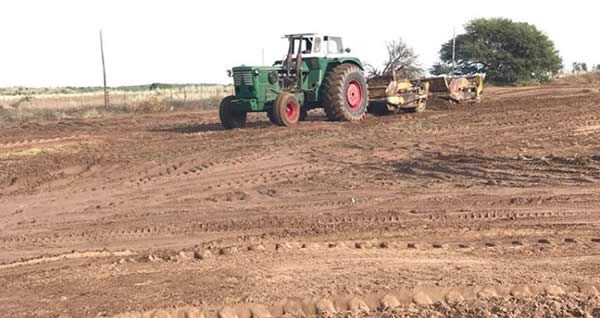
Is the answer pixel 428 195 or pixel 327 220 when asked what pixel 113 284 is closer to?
pixel 327 220

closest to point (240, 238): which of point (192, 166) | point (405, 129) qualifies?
point (192, 166)

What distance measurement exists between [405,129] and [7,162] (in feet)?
27.6

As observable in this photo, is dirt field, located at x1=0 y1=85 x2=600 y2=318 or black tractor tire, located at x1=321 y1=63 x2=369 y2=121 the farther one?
black tractor tire, located at x1=321 y1=63 x2=369 y2=121

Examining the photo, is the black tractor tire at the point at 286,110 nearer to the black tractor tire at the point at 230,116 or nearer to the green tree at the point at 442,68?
the black tractor tire at the point at 230,116

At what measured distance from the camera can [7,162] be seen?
14.6 meters

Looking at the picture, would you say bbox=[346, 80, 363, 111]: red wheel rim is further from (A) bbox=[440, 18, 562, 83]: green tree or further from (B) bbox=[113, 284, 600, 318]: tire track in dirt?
(A) bbox=[440, 18, 562, 83]: green tree

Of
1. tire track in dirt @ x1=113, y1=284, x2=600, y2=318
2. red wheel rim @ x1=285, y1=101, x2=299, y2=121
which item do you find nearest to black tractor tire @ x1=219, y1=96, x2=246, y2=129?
red wheel rim @ x1=285, y1=101, x2=299, y2=121

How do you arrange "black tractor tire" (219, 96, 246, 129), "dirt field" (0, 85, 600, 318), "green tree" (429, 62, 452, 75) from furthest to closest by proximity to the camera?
"green tree" (429, 62, 452, 75)
"black tractor tire" (219, 96, 246, 129)
"dirt field" (0, 85, 600, 318)

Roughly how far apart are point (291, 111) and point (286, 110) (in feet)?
0.82

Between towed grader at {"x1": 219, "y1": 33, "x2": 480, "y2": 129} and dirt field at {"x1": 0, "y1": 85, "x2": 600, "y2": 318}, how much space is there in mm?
1897

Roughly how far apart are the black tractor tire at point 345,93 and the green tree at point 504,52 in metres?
35.2

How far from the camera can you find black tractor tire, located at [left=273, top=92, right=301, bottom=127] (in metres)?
18.5

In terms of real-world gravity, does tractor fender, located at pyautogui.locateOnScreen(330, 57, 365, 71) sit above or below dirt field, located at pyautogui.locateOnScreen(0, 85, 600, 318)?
above

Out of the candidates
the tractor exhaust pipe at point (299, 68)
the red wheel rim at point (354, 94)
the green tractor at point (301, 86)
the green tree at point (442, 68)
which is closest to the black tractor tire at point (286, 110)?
the green tractor at point (301, 86)
